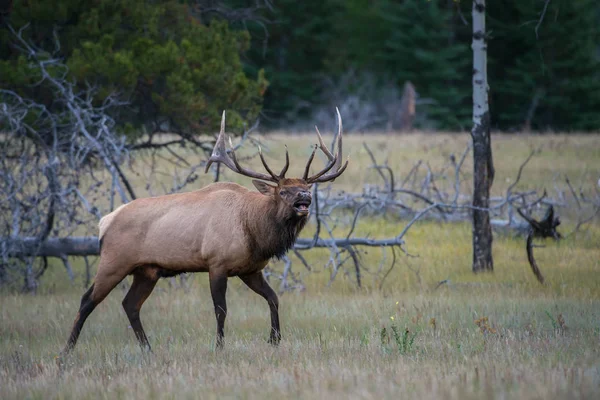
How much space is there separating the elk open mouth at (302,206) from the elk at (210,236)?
21 centimetres

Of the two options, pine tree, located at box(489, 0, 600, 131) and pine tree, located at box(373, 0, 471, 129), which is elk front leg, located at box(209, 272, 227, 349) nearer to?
pine tree, located at box(373, 0, 471, 129)

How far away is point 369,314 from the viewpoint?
9180 millimetres

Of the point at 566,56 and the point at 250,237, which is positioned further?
the point at 566,56

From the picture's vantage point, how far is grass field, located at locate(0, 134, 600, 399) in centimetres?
573

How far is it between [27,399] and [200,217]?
2913mm

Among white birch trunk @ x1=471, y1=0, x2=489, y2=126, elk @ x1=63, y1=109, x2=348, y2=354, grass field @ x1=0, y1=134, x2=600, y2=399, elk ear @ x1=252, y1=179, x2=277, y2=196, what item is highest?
white birch trunk @ x1=471, y1=0, x2=489, y2=126

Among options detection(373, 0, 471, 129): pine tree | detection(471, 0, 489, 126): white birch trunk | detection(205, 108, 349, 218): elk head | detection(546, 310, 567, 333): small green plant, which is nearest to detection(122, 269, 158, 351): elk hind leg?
detection(205, 108, 349, 218): elk head

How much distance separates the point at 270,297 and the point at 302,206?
117 cm

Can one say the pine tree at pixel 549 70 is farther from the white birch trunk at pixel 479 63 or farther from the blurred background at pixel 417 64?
the white birch trunk at pixel 479 63

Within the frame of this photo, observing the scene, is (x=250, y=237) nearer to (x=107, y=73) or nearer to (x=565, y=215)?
(x=107, y=73)

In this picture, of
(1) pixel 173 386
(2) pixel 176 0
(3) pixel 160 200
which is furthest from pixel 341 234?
(1) pixel 173 386

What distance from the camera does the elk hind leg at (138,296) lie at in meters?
8.43

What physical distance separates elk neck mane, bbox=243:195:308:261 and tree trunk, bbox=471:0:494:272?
4.20m

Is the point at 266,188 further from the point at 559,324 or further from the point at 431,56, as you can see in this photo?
the point at 431,56
